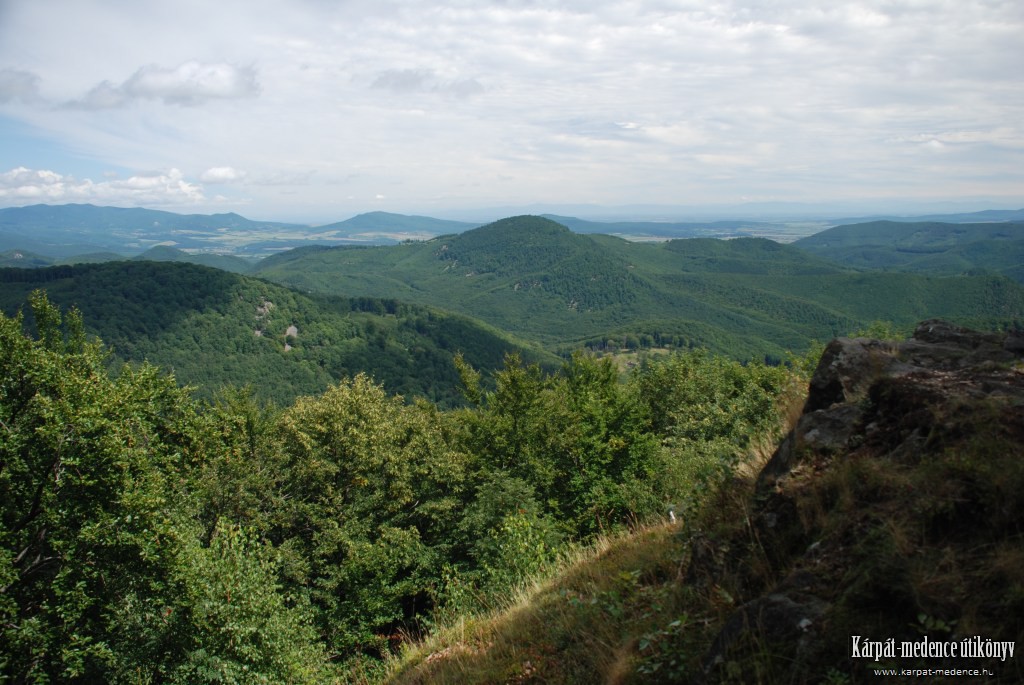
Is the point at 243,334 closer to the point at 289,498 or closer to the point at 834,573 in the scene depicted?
the point at 289,498

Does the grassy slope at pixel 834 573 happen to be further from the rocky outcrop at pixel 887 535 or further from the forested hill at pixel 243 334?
the forested hill at pixel 243 334

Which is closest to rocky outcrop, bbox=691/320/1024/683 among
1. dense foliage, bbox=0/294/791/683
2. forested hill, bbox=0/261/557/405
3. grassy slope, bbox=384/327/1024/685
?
grassy slope, bbox=384/327/1024/685

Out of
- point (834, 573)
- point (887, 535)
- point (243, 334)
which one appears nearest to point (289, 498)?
point (834, 573)

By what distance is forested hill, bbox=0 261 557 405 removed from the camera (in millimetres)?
151125

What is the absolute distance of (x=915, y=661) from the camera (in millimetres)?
3318

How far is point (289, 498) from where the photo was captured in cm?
2184

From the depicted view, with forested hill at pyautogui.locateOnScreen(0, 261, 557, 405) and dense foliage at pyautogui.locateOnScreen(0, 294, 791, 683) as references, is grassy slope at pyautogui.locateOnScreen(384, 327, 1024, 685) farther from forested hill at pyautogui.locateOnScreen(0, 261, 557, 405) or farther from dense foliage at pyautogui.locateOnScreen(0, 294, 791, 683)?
forested hill at pyautogui.locateOnScreen(0, 261, 557, 405)

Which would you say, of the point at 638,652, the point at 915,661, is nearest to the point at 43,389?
the point at 638,652

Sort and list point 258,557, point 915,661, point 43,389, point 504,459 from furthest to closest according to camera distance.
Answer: point 504,459 < point 258,557 < point 43,389 < point 915,661

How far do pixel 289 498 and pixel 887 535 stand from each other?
72.3 ft

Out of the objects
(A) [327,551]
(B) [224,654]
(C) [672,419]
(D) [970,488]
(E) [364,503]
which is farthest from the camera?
(C) [672,419]

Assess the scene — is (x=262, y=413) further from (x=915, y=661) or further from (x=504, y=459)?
(x=915, y=661)

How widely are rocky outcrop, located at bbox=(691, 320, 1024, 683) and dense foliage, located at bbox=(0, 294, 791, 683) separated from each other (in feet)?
4.32

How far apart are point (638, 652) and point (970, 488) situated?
2.87 m
